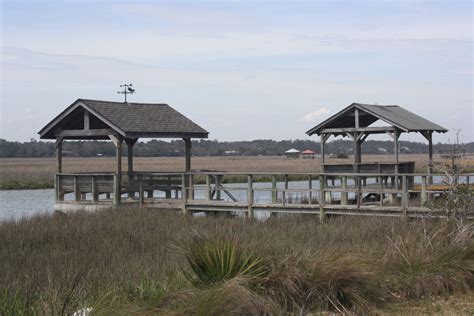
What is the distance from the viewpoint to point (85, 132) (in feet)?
81.0

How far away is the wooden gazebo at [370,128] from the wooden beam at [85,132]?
747cm

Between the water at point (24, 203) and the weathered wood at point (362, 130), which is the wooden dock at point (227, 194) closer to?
the weathered wood at point (362, 130)

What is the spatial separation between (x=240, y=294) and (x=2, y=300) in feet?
9.93

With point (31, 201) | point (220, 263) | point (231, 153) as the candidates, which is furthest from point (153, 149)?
point (220, 263)

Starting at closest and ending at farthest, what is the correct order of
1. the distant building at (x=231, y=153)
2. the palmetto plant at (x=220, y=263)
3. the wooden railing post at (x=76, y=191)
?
the palmetto plant at (x=220, y=263) < the wooden railing post at (x=76, y=191) < the distant building at (x=231, y=153)

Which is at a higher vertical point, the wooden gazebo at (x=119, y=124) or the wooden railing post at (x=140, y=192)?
the wooden gazebo at (x=119, y=124)

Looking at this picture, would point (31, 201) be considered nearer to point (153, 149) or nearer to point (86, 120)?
point (86, 120)

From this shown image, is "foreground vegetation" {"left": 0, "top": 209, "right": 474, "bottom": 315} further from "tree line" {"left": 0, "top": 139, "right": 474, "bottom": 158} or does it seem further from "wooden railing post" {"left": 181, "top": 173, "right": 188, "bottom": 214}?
"tree line" {"left": 0, "top": 139, "right": 474, "bottom": 158}

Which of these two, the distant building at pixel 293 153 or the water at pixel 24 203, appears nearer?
the water at pixel 24 203

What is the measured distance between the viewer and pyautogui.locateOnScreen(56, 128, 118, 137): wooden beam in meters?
24.3

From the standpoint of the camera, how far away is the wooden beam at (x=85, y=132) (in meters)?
24.3

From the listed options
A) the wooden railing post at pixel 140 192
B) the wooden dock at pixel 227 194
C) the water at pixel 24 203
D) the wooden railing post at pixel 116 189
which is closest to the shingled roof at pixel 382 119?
the wooden dock at pixel 227 194

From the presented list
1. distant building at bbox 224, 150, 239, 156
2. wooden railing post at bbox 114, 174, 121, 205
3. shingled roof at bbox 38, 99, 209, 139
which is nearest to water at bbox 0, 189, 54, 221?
shingled roof at bbox 38, 99, 209, 139

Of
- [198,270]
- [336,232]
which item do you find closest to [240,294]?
[198,270]
